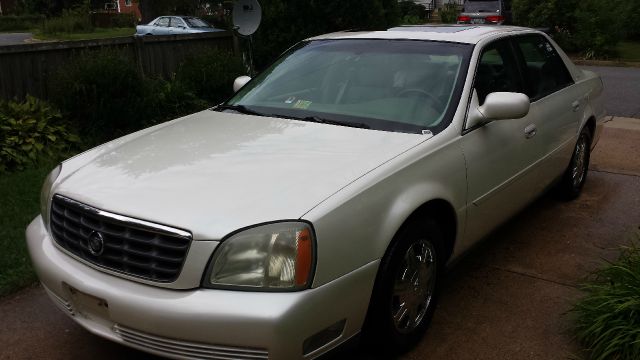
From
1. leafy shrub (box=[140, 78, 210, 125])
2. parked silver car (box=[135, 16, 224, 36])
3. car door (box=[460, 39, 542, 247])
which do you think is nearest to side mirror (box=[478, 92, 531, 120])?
car door (box=[460, 39, 542, 247])

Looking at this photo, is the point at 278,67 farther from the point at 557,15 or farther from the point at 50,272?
the point at 557,15

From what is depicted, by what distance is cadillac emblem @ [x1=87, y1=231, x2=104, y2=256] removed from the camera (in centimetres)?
261

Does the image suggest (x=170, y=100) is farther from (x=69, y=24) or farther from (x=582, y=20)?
(x=69, y=24)

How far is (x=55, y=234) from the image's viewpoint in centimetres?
293

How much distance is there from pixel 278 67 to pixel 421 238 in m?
1.86

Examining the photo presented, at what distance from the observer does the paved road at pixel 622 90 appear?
1030 centimetres

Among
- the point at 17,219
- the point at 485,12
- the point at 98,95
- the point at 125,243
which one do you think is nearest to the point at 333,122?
the point at 125,243

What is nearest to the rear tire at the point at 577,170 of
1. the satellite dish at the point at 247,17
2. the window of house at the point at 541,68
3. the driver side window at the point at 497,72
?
the window of house at the point at 541,68

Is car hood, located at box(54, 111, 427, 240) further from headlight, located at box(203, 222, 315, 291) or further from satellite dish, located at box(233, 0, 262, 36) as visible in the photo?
satellite dish, located at box(233, 0, 262, 36)

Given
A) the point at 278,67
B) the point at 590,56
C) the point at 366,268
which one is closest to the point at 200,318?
the point at 366,268

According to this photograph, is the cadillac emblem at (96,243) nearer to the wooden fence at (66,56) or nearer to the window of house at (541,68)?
the window of house at (541,68)

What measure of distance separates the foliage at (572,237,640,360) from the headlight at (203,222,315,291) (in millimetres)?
1556

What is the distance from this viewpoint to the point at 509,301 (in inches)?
147

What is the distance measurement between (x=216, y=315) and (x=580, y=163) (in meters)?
4.22
